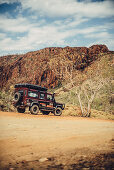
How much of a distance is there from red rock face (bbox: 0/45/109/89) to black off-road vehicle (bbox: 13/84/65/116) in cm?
3141

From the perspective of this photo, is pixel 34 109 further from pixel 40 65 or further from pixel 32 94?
pixel 40 65

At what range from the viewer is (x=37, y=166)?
252cm

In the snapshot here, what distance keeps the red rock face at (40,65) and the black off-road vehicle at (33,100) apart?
31.4 meters

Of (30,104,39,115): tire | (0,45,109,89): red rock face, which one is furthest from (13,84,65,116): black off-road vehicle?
(0,45,109,89): red rock face

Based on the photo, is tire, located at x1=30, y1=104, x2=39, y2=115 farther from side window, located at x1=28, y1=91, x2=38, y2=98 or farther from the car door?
the car door

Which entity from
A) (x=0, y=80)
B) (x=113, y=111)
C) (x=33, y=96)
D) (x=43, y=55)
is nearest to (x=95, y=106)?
(x=113, y=111)

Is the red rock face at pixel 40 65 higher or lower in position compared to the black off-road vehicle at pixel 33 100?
higher

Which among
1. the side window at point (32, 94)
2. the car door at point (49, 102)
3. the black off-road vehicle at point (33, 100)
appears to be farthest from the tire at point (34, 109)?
the car door at point (49, 102)

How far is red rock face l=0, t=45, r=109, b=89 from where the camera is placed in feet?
157

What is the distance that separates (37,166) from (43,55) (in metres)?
54.7

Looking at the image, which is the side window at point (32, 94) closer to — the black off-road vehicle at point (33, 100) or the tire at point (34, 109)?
the black off-road vehicle at point (33, 100)

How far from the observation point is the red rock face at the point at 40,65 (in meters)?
47.9

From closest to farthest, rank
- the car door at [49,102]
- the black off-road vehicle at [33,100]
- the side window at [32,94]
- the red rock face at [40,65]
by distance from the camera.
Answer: the black off-road vehicle at [33,100], the side window at [32,94], the car door at [49,102], the red rock face at [40,65]

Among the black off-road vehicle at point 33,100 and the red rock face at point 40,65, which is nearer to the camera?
the black off-road vehicle at point 33,100
